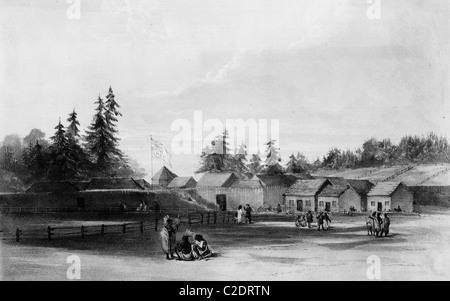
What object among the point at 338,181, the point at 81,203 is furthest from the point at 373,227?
the point at 81,203

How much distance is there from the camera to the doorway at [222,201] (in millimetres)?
15423

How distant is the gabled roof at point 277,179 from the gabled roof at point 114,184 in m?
3.02

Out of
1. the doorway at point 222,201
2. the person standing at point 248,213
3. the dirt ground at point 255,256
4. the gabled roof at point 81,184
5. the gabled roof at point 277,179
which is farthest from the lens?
the person standing at point 248,213

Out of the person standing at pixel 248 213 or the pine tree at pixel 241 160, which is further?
the person standing at pixel 248 213

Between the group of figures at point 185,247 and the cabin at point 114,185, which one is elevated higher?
the cabin at point 114,185

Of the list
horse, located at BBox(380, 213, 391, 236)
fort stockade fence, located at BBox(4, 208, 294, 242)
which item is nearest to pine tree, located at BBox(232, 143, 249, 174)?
fort stockade fence, located at BBox(4, 208, 294, 242)

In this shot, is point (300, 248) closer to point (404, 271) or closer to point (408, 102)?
point (404, 271)

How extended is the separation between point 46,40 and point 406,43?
784cm

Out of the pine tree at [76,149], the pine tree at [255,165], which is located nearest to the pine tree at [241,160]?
the pine tree at [255,165]

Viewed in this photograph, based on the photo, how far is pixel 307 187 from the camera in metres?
14.9

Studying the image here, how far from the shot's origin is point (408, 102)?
43.8 ft

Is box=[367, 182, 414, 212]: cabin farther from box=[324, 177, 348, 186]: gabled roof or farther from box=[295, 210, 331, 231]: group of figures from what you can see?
box=[295, 210, 331, 231]: group of figures

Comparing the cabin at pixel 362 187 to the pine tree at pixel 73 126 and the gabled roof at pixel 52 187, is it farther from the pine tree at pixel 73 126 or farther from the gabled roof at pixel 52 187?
the gabled roof at pixel 52 187

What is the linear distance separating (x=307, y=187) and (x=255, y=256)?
2879 mm
